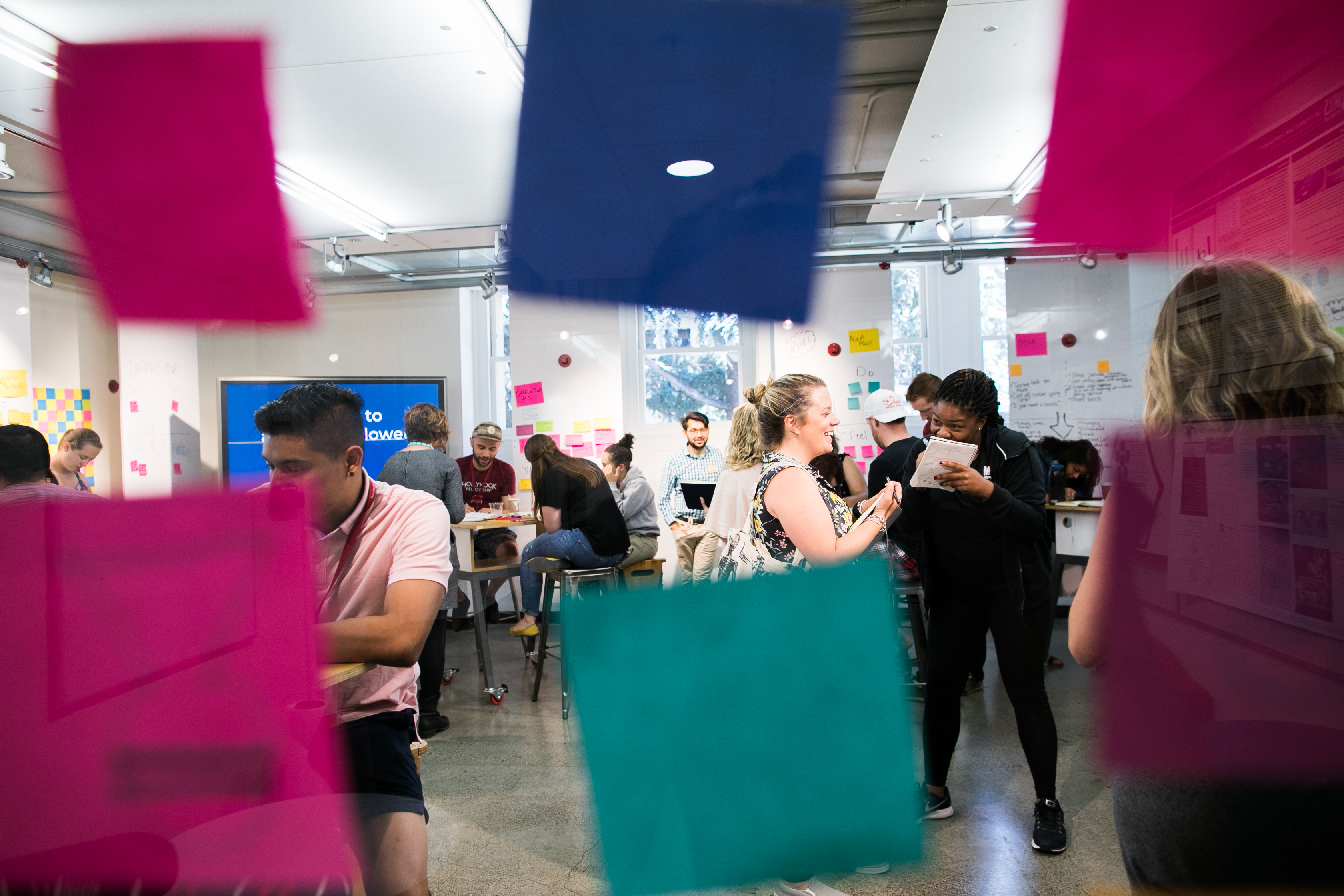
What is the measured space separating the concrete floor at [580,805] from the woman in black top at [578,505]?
10 cm

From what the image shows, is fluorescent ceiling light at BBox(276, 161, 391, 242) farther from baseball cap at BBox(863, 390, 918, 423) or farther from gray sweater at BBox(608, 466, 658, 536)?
baseball cap at BBox(863, 390, 918, 423)

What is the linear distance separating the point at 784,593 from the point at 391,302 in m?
0.39

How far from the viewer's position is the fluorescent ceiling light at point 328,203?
0.53 m

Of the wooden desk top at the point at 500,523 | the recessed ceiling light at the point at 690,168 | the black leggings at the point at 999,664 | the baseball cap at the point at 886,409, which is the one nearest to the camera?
the recessed ceiling light at the point at 690,168

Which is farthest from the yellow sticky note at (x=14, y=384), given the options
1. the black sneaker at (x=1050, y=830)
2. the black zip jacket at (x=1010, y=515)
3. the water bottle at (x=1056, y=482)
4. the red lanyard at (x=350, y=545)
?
the black sneaker at (x=1050, y=830)

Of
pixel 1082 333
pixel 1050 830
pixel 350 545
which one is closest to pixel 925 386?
pixel 1050 830

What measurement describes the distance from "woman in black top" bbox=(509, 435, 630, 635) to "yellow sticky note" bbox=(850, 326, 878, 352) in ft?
0.71

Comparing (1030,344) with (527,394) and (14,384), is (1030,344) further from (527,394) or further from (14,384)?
(14,384)

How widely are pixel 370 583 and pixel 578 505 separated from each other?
0.32 m

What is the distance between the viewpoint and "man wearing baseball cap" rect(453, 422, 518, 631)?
0.89m

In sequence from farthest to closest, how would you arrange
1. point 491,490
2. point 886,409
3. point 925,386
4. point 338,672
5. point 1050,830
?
point 925,386, point 886,409, point 1050,830, point 491,490, point 338,672

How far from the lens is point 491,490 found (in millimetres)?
994

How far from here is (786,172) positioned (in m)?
0.50

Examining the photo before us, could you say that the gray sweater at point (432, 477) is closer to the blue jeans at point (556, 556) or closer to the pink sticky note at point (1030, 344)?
the blue jeans at point (556, 556)
